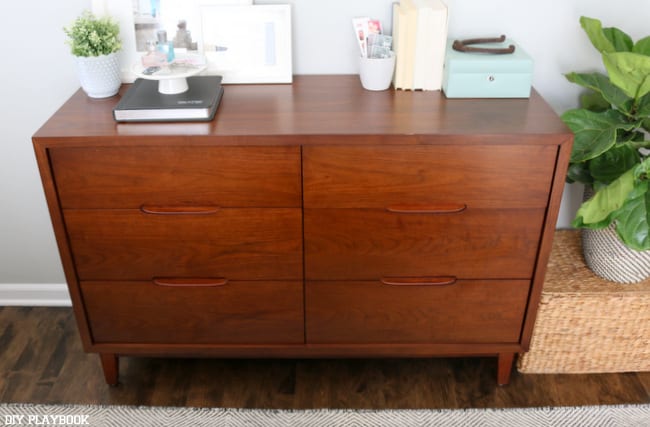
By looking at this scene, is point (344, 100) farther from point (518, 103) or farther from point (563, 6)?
point (563, 6)

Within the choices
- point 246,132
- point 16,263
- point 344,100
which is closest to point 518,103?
point 344,100

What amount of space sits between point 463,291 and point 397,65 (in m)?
0.61

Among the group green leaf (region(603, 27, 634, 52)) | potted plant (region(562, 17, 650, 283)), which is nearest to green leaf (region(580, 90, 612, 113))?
potted plant (region(562, 17, 650, 283))

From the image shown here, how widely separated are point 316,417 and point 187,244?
0.62 m

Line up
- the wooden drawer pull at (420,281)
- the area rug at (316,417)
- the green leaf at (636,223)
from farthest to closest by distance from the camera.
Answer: the area rug at (316,417)
the wooden drawer pull at (420,281)
the green leaf at (636,223)

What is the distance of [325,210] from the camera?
1506mm

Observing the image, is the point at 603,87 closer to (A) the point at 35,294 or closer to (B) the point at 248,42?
(B) the point at 248,42

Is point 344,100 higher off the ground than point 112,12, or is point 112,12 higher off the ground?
point 112,12

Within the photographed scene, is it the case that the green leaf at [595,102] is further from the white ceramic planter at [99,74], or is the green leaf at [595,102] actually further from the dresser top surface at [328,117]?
the white ceramic planter at [99,74]

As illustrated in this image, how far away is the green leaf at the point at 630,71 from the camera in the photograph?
137 centimetres

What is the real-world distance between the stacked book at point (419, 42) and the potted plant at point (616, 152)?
347mm

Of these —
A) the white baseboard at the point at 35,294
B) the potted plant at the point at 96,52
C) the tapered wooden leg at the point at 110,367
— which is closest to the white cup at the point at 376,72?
the potted plant at the point at 96,52

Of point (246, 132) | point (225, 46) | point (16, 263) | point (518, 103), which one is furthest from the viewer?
point (16, 263)

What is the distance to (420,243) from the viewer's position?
5.12 ft
